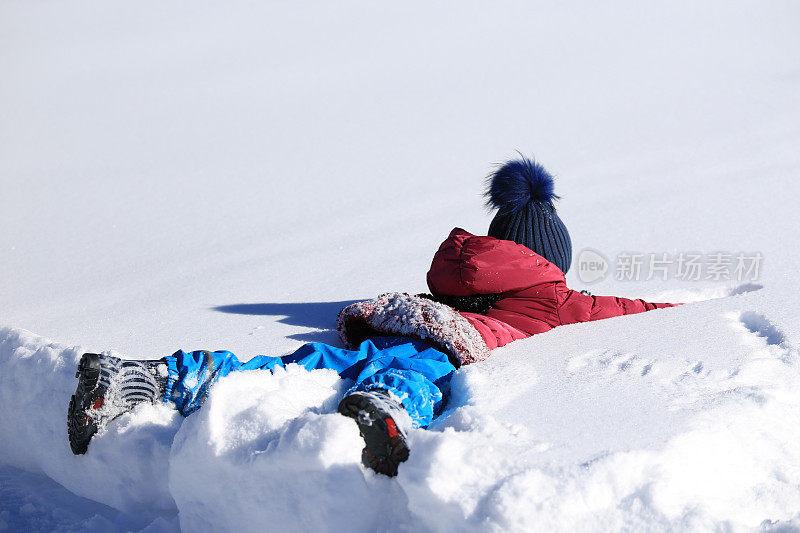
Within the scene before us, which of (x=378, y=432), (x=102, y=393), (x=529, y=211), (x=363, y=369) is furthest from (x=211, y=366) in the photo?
(x=529, y=211)

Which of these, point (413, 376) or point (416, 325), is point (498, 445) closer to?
point (413, 376)

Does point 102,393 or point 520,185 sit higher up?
point 520,185

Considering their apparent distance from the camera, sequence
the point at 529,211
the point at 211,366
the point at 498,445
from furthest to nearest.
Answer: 1. the point at 529,211
2. the point at 211,366
3. the point at 498,445

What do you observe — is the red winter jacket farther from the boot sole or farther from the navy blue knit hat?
the boot sole

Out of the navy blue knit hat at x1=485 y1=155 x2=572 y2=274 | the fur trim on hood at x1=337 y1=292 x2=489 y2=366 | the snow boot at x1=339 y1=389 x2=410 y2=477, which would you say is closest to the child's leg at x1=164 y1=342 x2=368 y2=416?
the fur trim on hood at x1=337 y1=292 x2=489 y2=366

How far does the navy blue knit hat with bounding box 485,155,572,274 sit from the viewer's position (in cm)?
232

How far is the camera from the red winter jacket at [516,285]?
212 centimetres

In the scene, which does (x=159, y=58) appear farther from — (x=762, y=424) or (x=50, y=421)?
(x=762, y=424)

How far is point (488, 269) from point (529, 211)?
0.31 m

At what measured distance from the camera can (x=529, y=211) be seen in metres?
2.33

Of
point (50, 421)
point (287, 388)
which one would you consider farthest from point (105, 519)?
point (287, 388)

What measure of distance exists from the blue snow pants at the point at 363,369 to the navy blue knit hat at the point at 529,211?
58cm

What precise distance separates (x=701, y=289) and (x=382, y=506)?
66.3 inches

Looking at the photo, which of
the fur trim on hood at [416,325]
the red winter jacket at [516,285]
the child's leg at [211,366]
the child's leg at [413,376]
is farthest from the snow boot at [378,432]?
the red winter jacket at [516,285]
